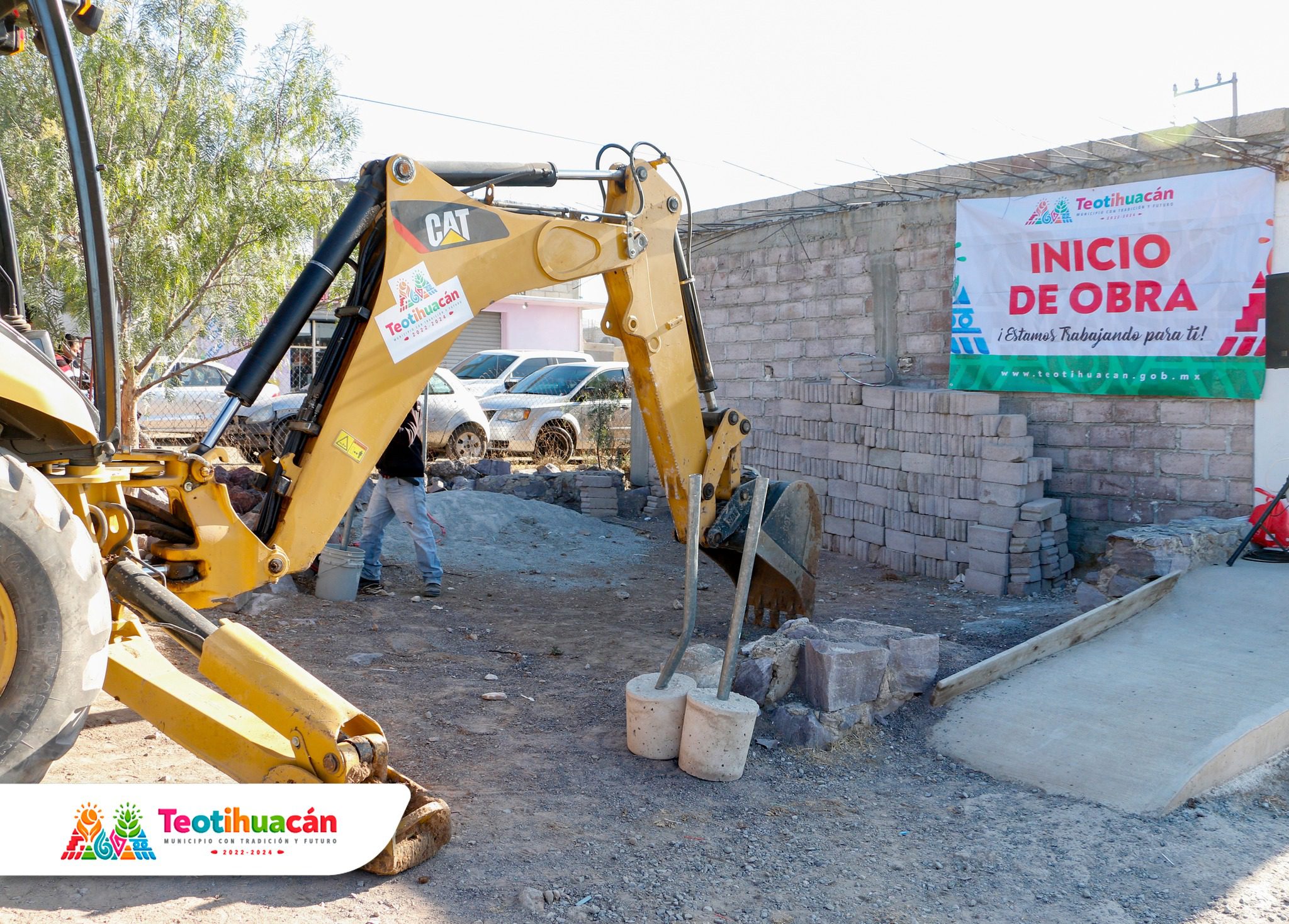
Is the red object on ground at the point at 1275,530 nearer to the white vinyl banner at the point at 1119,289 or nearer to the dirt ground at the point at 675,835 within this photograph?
the white vinyl banner at the point at 1119,289

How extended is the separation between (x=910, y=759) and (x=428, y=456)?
11.2 metres

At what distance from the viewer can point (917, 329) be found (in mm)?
9391

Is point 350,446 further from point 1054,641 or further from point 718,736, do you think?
point 1054,641

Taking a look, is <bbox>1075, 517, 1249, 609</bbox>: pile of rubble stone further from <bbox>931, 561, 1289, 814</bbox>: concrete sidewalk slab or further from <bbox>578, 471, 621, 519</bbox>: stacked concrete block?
<bbox>578, 471, 621, 519</bbox>: stacked concrete block

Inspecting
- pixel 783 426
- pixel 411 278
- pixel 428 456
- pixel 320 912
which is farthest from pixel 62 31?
pixel 428 456

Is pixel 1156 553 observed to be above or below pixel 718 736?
above

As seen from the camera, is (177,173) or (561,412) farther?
(561,412)

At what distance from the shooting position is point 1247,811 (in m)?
4.24

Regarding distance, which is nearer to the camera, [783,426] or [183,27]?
[183,27]

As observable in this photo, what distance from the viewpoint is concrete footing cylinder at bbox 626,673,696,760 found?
463 centimetres

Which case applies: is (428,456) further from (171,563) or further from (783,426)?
(171,563)

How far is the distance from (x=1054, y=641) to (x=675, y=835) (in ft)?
9.22

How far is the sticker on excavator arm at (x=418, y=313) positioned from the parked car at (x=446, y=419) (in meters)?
9.86

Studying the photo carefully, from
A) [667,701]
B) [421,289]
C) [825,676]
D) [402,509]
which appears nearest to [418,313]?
[421,289]
